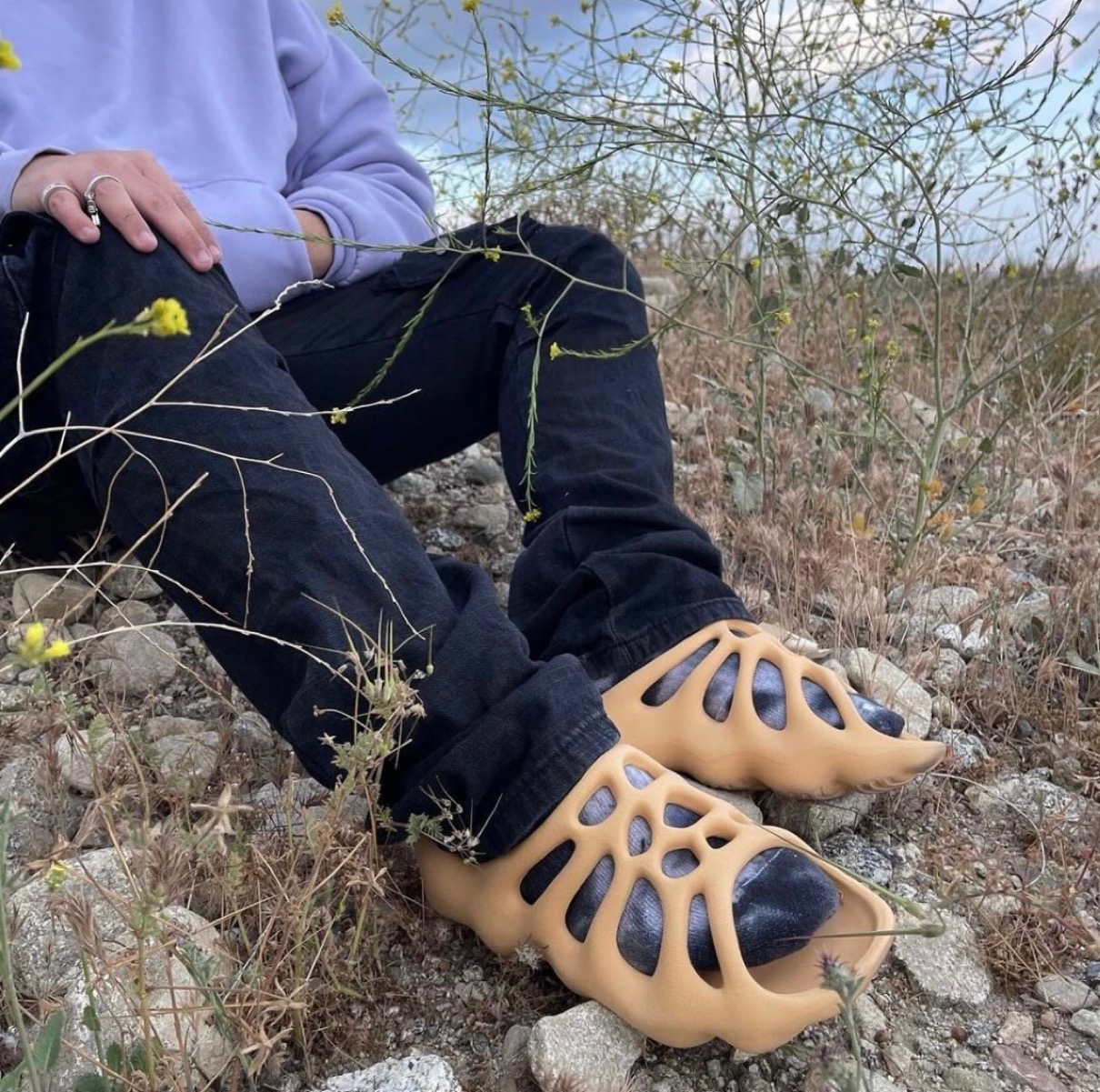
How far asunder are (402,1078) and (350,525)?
0.52m

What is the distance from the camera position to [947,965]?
1.09 m

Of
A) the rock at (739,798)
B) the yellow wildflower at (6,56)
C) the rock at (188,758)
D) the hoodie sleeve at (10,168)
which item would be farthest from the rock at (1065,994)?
the hoodie sleeve at (10,168)

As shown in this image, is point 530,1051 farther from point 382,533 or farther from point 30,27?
point 30,27

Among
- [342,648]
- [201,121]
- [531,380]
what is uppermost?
[201,121]

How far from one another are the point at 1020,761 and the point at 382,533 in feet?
2.92

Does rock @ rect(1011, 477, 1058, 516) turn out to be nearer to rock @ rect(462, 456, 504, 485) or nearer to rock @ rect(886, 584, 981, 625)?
rock @ rect(886, 584, 981, 625)

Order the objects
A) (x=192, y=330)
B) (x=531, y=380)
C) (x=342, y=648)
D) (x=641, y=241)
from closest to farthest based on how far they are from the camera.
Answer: (x=342, y=648)
(x=192, y=330)
(x=531, y=380)
(x=641, y=241)

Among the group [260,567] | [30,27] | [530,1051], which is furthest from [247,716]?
[30,27]

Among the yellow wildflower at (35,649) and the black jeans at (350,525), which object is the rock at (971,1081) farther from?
the yellow wildflower at (35,649)

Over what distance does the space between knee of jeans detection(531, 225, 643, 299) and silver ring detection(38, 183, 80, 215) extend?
0.66m

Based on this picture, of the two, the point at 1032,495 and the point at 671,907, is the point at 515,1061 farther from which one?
the point at 1032,495

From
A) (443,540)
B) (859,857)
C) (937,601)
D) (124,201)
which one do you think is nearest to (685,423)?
(443,540)

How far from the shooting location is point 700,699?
128cm

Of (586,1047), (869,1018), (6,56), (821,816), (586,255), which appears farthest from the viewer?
(586,255)
